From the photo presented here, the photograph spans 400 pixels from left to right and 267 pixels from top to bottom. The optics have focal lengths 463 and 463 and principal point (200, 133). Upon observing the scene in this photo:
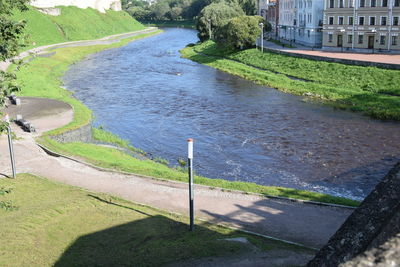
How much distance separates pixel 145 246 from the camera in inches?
494

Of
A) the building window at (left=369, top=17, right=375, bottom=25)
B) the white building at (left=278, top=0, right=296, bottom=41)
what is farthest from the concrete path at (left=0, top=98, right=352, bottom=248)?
the white building at (left=278, top=0, right=296, bottom=41)

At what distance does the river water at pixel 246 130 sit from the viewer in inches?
947

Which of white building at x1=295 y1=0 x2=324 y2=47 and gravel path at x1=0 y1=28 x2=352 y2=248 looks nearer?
gravel path at x1=0 y1=28 x2=352 y2=248

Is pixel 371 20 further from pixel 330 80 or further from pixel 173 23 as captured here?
pixel 173 23

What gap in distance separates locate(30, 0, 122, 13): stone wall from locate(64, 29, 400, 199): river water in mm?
56091

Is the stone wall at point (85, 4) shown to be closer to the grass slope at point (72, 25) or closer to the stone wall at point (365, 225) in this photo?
the grass slope at point (72, 25)

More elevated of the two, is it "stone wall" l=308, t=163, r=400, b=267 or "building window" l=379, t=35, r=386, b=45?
"building window" l=379, t=35, r=386, b=45

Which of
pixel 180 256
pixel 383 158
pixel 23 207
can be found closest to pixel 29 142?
pixel 23 207

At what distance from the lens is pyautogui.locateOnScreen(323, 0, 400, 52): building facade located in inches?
2163

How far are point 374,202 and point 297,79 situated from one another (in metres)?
45.0

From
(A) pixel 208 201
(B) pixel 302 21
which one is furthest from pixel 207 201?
(B) pixel 302 21

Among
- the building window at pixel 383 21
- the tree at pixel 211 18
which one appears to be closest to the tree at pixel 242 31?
the building window at pixel 383 21

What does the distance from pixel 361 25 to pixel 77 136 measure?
43.0m

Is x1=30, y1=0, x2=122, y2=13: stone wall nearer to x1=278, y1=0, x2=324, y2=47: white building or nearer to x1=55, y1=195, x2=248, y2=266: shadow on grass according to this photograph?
x1=278, y1=0, x2=324, y2=47: white building
